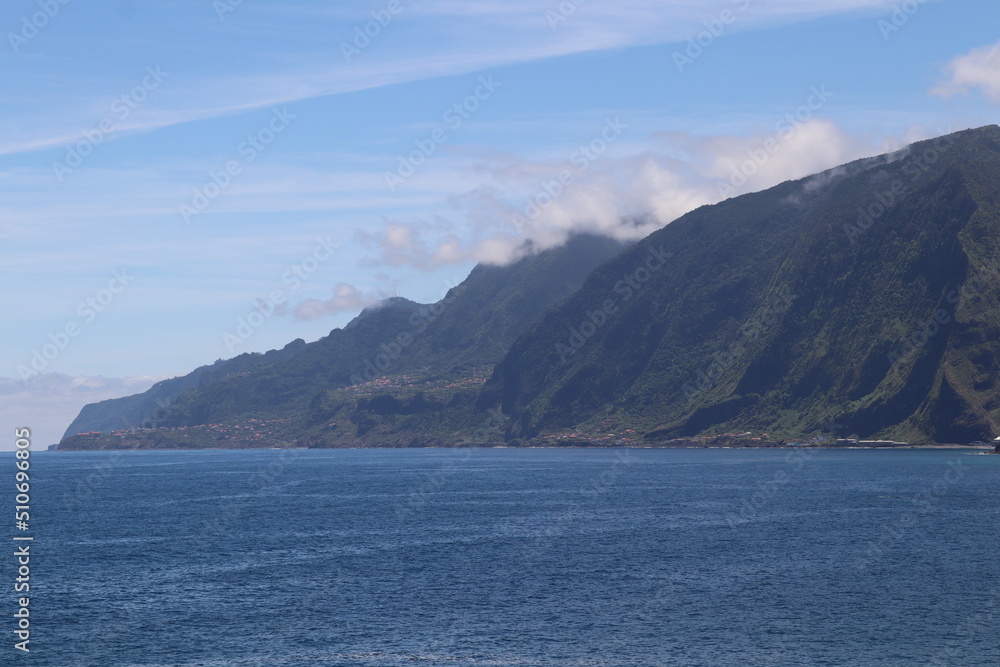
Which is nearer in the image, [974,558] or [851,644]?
[851,644]

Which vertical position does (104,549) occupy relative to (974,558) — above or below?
above

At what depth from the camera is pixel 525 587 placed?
86.5 m

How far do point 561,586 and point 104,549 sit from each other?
5979cm

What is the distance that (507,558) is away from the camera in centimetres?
10219

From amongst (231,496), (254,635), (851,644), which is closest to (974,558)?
(851,644)

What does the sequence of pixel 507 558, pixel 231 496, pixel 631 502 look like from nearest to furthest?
pixel 507 558 → pixel 631 502 → pixel 231 496

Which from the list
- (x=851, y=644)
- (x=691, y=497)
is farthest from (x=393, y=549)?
(x=691, y=497)

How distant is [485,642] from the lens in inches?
2675

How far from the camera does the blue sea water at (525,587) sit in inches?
2611

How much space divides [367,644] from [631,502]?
102m

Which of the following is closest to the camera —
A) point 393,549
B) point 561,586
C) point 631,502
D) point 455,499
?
point 561,586

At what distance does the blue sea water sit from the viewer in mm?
66312

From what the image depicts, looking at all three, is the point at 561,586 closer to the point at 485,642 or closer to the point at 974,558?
the point at 485,642

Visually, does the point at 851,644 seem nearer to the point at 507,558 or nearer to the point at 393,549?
the point at 507,558
